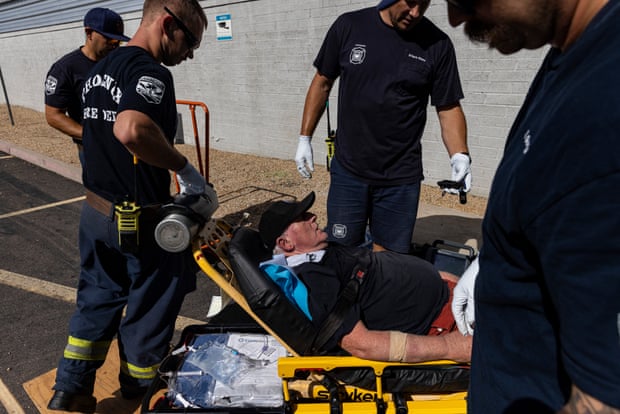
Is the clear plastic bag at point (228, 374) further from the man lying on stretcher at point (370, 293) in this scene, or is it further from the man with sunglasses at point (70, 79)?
the man with sunglasses at point (70, 79)

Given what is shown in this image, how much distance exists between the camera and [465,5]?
847mm

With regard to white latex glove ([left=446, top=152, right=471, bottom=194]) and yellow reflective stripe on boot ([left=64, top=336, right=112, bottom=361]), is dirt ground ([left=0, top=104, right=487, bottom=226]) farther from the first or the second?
yellow reflective stripe on boot ([left=64, top=336, right=112, bottom=361])

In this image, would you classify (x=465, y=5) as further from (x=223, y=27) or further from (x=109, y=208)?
(x=223, y=27)

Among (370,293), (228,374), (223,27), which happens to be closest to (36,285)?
(228,374)

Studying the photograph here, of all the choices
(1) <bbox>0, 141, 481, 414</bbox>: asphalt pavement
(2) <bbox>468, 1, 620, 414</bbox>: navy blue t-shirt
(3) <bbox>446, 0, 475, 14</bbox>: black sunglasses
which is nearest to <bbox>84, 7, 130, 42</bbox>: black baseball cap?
(1) <bbox>0, 141, 481, 414</bbox>: asphalt pavement

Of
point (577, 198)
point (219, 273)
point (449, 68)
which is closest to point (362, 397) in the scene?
point (219, 273)

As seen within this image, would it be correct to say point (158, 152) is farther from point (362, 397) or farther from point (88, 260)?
point (362, 397)

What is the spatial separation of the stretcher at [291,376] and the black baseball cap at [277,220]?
0.56 ft

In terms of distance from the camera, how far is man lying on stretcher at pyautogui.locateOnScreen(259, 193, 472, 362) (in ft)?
6.32

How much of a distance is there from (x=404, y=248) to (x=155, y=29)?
207 cm

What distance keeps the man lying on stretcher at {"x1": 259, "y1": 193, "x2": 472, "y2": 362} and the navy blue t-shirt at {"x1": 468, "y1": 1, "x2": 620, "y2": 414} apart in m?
1.07

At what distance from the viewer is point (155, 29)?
2176 mm

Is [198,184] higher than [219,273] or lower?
higher

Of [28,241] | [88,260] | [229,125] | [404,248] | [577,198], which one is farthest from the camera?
[229,125]
